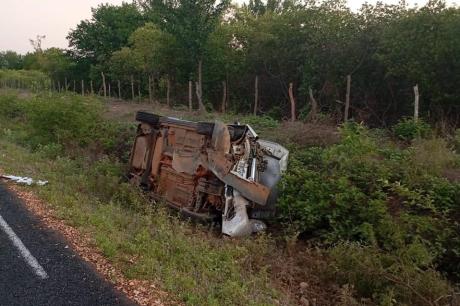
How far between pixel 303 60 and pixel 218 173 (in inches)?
533

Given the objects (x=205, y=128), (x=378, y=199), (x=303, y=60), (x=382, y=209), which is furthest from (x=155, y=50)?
(x=382, y=209)

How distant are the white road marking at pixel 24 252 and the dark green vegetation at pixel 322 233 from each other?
0.77 metres

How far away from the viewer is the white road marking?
4977 millimetres

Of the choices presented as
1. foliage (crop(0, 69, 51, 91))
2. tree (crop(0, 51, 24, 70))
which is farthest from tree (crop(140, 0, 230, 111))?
tree (crop(0, 51, 24, 70))

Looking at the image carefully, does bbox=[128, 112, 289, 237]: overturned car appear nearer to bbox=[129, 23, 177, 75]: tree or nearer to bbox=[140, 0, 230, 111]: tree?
bbox=[140, 0, 230, 111]: tree

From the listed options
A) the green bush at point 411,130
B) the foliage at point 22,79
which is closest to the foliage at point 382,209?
the green bush at point 411,130

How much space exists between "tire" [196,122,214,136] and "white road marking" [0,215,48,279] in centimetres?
341

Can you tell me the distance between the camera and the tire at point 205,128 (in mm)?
7984

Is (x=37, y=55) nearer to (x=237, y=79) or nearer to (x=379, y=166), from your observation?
(x=237, y=79)

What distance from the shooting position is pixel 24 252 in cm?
552

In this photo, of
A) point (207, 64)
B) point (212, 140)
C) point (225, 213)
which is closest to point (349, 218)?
point (225, 213)

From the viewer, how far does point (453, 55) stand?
12.8 meters

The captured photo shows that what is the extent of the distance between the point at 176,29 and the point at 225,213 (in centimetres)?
1953

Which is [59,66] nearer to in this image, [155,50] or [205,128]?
[155,50]
